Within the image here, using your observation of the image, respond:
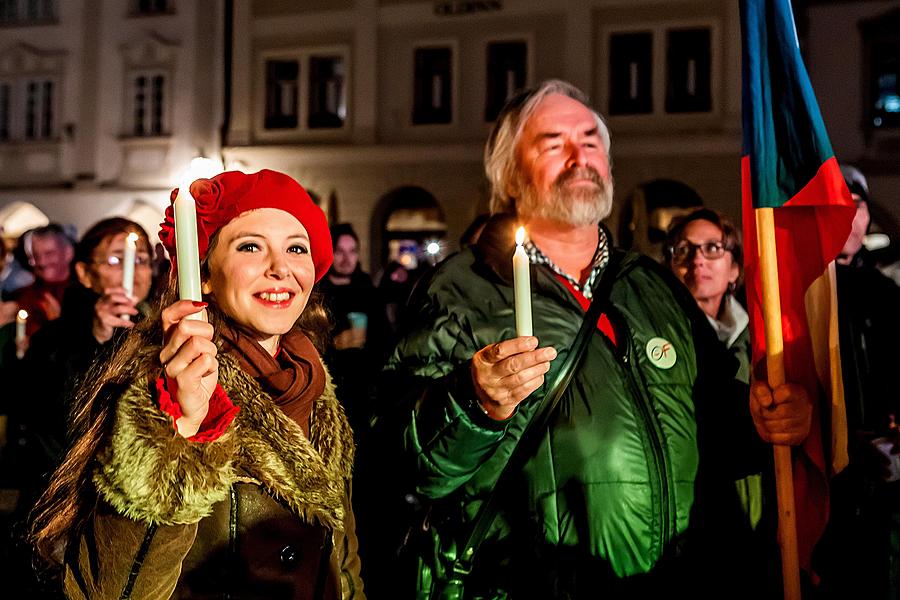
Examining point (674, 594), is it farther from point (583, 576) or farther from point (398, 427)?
point (398, 427)

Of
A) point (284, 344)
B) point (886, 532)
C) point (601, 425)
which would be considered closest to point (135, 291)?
point (284, 344)

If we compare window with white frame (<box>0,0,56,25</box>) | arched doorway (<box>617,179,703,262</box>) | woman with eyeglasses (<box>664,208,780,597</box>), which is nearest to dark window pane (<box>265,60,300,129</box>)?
window with white frame (<box>0,0,56,25</box>)

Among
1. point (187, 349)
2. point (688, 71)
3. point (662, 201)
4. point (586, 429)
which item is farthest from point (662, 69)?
point (187, 349)

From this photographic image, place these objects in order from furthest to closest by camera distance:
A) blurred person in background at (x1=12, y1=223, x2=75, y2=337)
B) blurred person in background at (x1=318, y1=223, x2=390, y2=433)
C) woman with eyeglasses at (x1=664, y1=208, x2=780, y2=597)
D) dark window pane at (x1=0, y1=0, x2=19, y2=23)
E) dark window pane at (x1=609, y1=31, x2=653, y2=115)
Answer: dark window pane at (x1=0, y1=0, x2=19, y2=23) < dark window pane at (x1=609, y1=31, x2=653, y2=115) < blurred person in background at (x1=318, y1=223, x2=390, y2=433) < blurred person in background at (x1=12, y1=223, x2=75, y2=337) < woman with eyeglasses at (x1=664, y1=208, x2=780, y2=597)

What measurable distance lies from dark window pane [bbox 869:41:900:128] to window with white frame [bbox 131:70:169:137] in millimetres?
14711

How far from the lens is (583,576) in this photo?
2.20m

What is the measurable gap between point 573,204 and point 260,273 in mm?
1010

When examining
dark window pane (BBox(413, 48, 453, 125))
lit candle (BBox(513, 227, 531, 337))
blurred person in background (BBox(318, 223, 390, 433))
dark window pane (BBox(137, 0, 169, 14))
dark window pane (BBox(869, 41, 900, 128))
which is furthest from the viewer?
dark window pane (BBox(137, 0, 169, 14))

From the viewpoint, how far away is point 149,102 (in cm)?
1902

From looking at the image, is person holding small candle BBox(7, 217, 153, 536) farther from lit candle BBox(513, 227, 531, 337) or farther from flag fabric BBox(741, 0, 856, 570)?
flag fabric BBox(741, 0, 856, 570)

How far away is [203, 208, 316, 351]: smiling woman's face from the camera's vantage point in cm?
200

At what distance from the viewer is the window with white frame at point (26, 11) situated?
19859 mm

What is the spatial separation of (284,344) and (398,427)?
0.38m

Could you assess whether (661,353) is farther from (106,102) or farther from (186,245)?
(106,102)
